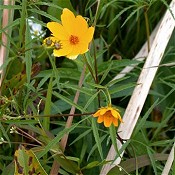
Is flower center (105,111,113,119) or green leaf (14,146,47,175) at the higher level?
flower center (105,111,113,119)

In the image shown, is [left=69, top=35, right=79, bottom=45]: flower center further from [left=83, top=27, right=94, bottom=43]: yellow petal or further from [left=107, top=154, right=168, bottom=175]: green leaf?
[left=107, top=154, right=168, bottom=175]: green leaf

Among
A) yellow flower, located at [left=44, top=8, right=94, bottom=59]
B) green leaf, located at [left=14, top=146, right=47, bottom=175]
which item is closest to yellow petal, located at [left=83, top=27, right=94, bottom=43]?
yellow flower, located at [left=44, top=8, right=94, bottom=59]

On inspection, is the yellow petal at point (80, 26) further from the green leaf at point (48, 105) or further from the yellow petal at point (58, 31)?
the green leaf at point (48, 105)

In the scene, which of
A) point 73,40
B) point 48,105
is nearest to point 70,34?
point 73,40

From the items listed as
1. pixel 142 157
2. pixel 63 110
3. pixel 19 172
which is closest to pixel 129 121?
pixel 142 157

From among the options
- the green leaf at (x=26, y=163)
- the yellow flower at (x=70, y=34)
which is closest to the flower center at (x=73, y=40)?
the yellow flower at (x=70, y=34)

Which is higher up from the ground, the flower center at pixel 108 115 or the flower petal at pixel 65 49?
the flower petal at pixel 65 49

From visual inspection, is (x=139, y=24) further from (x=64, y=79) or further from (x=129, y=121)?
(x=129, y=121)
